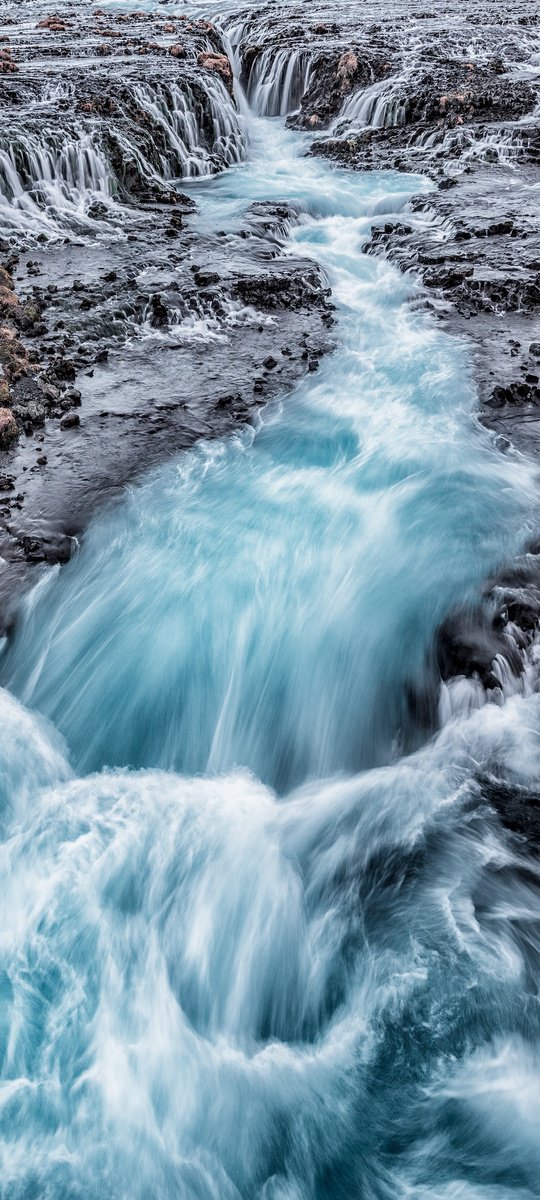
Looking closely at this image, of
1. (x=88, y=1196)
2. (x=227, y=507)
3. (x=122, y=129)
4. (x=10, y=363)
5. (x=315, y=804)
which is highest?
(x=122, y=129)

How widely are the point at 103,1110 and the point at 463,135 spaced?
Answer: 21.4 metres

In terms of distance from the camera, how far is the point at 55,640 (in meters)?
6.88

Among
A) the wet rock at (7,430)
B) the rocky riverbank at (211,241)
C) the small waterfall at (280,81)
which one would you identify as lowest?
the wet rock at (7,430)

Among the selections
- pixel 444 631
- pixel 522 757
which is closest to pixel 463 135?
pixel 444 631

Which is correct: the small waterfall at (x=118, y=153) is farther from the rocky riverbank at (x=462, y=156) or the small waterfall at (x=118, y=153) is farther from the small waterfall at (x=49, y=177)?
the rocky riverbank at (x=462, y=156)

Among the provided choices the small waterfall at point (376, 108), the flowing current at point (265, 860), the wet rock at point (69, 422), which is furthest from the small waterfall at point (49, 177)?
the flowing current at point (265, 860)

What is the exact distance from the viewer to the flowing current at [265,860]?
4.09 metres

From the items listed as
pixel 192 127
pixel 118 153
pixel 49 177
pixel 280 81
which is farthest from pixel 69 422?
pixel 280 81

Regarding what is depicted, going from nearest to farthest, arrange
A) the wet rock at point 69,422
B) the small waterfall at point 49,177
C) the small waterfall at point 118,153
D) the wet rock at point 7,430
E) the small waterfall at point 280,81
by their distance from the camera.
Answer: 1. the wet rock at point 7,430
2. the wet rock at point 69,422
3. the small waterfall at point 49,177
4. the small waterfall at point 118,153
5. the small waterfall at point 280,81

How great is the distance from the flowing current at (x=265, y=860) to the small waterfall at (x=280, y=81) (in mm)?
18914

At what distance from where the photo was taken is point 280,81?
2219 centimetres

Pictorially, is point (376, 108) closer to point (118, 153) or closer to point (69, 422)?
point (118, 153)

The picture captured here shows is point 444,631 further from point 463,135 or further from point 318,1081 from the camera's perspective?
point 463,135

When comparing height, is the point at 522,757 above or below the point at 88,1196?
above
